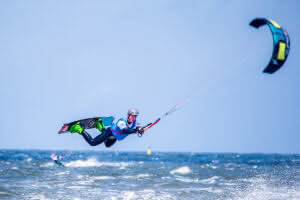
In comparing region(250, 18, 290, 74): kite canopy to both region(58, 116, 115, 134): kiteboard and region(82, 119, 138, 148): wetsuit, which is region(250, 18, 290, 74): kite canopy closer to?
region(82, 119, 138, 148): wetsuit

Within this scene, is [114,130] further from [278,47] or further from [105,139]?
[278,47]

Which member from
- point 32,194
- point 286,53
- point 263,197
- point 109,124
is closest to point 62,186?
point 32,194

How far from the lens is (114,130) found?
1094cm

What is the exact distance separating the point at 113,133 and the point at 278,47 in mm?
4979

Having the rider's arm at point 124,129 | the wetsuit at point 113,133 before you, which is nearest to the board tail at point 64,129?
the wetsuit at point 113,133

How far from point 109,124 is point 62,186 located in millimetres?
6565

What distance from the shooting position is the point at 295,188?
15914mm

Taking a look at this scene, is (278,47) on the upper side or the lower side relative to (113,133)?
upper

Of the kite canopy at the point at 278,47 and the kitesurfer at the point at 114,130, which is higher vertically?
the kite canopy at the point at 278,47

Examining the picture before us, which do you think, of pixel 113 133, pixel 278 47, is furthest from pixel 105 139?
pixel 278 47

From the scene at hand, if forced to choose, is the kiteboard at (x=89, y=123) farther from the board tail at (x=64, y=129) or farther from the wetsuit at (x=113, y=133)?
the wetsuit at (x=113, y=133)

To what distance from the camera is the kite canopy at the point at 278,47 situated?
984 cm

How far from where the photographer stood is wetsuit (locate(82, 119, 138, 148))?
34.8ft

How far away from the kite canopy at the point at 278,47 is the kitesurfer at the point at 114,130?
3.67 metres
